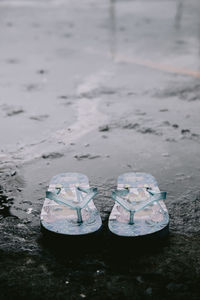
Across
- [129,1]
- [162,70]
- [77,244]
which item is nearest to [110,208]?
[77,244]

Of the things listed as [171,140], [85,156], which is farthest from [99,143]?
[171,140]

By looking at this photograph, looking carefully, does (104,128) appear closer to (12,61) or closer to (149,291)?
(149,291)

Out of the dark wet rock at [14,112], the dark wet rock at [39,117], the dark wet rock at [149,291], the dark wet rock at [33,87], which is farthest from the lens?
the dark wet rock at [33,87]

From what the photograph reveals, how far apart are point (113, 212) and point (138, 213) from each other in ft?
0.64

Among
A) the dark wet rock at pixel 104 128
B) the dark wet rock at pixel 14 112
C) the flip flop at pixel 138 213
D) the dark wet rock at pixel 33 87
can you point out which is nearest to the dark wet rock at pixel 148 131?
the dark wet rock at pixel 104 128

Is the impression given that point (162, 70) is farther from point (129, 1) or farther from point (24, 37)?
point (129, 1)

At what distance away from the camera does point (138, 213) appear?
331 centimetres

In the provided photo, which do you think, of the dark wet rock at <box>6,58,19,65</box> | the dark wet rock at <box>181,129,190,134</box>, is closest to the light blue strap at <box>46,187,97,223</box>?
the dark wet rock at <box>181,129,190,134</box>

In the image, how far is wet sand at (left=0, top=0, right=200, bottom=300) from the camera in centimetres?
280

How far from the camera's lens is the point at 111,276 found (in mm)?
2785

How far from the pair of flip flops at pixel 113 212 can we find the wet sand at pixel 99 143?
10cm

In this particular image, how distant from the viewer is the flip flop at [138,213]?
120 inches

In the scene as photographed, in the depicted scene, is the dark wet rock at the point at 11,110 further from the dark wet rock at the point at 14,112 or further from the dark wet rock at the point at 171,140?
the dark wet rock at the point at 171,140

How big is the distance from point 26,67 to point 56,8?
22.3 ft
